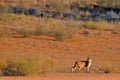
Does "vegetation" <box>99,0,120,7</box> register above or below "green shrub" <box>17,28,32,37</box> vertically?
below

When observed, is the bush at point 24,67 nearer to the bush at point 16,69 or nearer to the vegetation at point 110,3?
the bush at point 16,69

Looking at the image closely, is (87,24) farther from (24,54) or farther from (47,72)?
(47,72)

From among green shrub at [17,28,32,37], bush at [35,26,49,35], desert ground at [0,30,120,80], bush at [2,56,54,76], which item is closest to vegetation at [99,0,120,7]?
desert ground at [0,30,120,80]

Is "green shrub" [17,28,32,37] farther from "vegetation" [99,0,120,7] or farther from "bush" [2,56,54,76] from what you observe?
"vegetation" [99,0,120,7]

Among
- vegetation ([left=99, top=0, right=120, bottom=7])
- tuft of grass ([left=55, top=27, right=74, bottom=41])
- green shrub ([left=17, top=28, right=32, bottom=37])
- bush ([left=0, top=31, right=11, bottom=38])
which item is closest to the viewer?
bush ([left=0, top=31, right=11, bottom=38])

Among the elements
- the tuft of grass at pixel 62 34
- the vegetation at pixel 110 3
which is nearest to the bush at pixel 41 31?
the tuft of grass at pixel 62 34

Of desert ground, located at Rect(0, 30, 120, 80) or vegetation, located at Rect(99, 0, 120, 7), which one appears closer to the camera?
desert ground, located at Rect(0, 30, 120, 80)

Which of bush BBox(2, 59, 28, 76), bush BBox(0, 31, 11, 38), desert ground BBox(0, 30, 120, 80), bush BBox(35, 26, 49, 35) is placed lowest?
desert ground BBox(0, 30, 120, 80)

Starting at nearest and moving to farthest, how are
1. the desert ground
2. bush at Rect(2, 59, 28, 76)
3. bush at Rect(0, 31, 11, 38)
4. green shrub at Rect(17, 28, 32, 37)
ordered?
bush at Rect(2, 59, 28, 76) < the desert ground < bush at Rect(0, 31, 11, 38) < green shrub at Rect(17, 28, 32, 37)

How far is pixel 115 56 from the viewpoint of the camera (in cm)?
3206

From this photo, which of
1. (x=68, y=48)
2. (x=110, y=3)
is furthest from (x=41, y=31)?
(x=110, y=3)

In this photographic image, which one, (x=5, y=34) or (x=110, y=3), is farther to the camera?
(x=110, y=3)

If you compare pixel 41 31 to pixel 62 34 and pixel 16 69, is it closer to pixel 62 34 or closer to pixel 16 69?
pixel 62 34

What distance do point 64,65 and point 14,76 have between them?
280 inches
